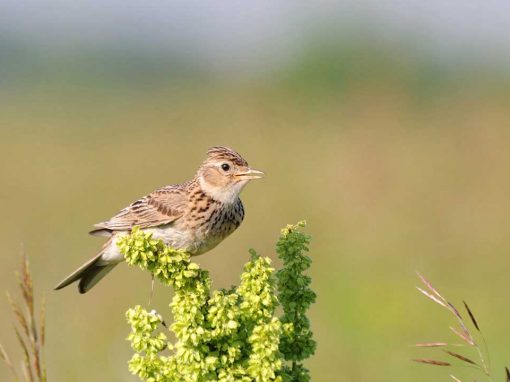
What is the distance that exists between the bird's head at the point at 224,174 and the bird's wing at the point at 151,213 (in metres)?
0.16

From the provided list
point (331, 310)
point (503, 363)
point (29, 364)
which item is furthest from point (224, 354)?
point (331, 310)

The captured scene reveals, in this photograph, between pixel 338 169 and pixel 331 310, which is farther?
pixel 338 169

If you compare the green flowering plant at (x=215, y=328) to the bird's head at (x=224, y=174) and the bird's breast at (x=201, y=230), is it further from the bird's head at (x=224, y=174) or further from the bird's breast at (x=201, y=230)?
the bird's head at (x=224, y=174)

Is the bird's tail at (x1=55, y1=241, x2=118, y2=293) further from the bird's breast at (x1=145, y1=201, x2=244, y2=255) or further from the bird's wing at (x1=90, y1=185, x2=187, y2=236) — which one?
the bird's breast at (x1=145, y1=201, x2=244, y2=255)

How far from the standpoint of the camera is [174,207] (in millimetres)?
5527

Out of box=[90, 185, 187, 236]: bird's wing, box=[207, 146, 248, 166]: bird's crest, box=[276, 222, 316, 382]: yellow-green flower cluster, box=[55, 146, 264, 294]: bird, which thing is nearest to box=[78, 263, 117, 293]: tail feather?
box=[55, 146, 264, 294]: bird

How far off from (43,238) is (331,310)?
4175 millimetres

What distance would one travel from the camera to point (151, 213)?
5504mm

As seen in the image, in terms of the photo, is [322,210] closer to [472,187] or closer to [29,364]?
[472,187]

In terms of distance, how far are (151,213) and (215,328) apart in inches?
91.3

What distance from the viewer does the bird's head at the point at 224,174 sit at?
5.54 meters

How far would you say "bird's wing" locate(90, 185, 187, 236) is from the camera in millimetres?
5457

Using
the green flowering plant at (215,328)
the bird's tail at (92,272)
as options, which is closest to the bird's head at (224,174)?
the bird's tail at (92,272)

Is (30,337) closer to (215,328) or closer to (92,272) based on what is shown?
(215,328)
